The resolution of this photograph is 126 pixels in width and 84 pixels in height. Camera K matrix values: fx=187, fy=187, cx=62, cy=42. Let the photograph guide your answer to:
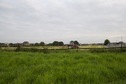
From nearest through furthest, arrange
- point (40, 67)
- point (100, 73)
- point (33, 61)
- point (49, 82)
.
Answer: point (49, 82)
point (100, 73)
point (40, 67)
point (33, 61)

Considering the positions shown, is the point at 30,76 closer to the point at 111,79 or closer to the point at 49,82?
the point at 49,82

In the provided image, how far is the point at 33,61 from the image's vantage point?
40.7 ft

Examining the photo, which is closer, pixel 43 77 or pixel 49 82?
pixel 49 82

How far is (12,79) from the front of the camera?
8.46 m

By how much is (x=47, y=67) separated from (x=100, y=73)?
110 inches

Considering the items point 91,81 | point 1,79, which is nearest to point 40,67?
point 1,79

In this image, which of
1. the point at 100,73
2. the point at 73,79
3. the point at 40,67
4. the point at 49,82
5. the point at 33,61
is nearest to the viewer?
the point at 49,82

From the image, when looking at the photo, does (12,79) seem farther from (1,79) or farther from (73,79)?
(73,79)

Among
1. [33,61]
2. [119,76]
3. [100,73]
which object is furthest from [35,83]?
[33,61]

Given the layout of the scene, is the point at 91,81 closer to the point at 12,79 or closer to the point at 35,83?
the point at 35,83

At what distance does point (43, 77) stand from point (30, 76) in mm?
722

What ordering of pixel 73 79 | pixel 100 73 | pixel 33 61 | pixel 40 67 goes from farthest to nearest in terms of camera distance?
pixel 33 61, pixel 40 67, pixel 100 73, pixel 73 79

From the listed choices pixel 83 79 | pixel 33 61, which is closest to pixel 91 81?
pixel 83 79

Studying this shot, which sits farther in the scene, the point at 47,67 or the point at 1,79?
the point at 47,67
